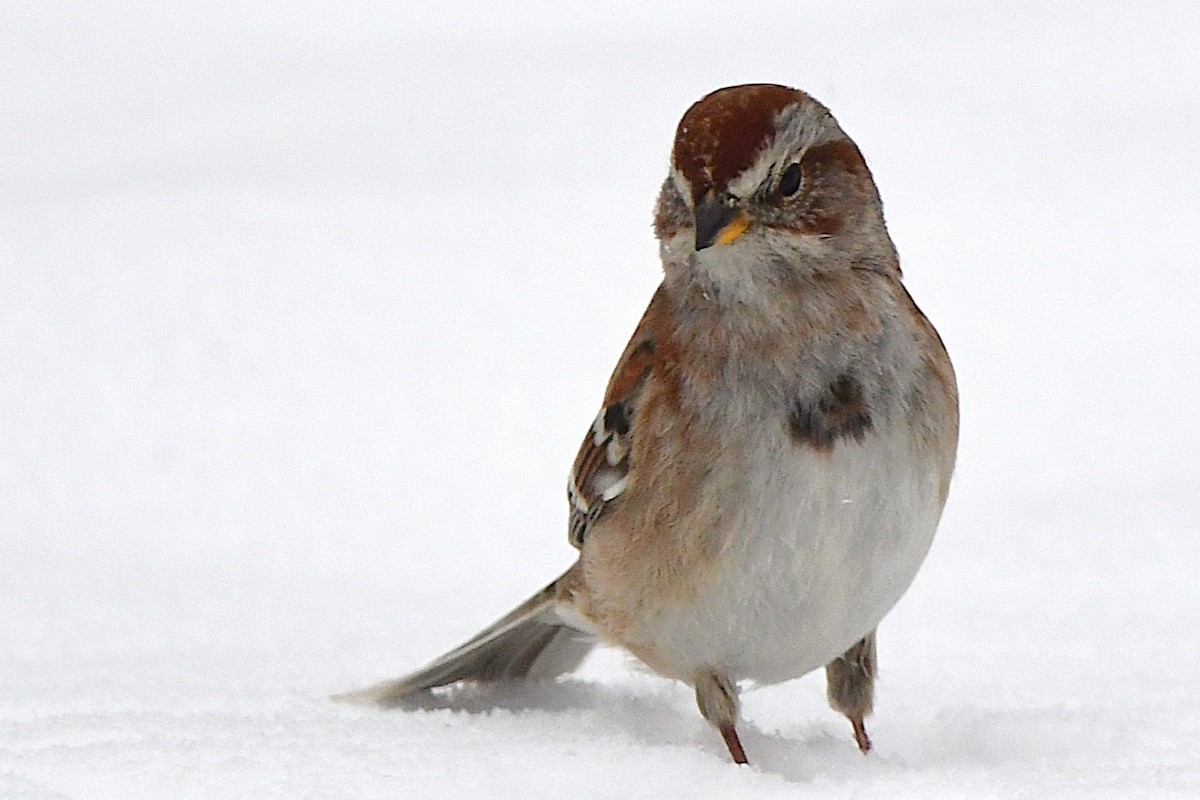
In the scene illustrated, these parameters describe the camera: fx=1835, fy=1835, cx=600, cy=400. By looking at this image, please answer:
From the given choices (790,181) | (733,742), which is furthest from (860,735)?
(790,181)

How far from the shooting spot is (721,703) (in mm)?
3346

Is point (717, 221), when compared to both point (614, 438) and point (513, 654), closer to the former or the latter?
point (614, 438)

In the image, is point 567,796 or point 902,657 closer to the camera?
point 567,796

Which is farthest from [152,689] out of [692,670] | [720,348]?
[720,348]

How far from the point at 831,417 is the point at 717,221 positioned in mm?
388

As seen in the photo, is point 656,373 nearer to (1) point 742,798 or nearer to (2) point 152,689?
(1) point 742,798

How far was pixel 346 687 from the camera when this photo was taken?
155 inches

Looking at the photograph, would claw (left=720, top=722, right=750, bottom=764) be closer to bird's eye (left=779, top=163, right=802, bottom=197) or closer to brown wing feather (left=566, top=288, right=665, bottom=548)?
brown wing feather (left=566, top=288, right=665, bottom=548)

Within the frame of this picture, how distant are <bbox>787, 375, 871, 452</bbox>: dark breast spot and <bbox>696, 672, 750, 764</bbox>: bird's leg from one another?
52 centimetres

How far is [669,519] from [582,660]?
0.80 m

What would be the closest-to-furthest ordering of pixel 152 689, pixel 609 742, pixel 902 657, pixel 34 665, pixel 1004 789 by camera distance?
pixel 1004 789
pixel 609 742
pixel 152 689
pixel 34 665
pixel 902 657

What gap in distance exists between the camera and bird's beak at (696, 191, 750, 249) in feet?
10.00

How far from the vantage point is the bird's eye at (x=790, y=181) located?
317 centimetres

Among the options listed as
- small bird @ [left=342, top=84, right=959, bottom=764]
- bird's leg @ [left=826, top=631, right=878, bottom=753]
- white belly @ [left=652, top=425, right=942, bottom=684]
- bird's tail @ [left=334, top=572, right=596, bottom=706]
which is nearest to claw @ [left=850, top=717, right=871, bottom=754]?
bird's leg @ [left=826, top=631, right=878, bottom=753]
